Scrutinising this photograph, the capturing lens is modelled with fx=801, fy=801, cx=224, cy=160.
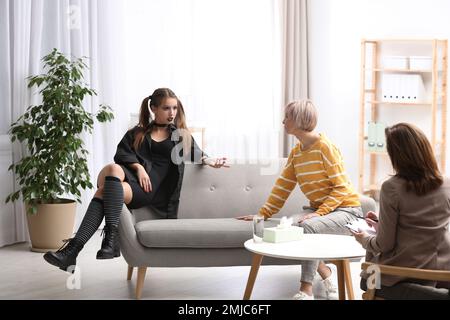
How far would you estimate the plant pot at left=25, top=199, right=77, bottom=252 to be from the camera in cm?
566

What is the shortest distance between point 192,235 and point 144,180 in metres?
0.55

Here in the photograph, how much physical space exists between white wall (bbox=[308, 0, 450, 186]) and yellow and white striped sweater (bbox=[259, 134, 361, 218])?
392 centimetres

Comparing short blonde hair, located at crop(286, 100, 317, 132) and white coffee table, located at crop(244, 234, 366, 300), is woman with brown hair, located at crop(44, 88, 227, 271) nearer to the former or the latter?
short blonde hair, located at crop(286, 100, 317, 132)

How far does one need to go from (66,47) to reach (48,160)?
3.31 ft

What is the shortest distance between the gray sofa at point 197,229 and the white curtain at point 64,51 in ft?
5.15

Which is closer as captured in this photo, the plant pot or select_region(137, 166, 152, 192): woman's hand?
select_region(137, 166, 152, 192): woman's hand

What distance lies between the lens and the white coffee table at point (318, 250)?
11.5 feet

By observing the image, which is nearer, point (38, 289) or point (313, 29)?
point (38, 289)

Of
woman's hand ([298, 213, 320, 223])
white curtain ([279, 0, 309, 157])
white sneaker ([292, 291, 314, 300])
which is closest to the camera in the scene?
white sneaker ([292, 291, 314, 300])

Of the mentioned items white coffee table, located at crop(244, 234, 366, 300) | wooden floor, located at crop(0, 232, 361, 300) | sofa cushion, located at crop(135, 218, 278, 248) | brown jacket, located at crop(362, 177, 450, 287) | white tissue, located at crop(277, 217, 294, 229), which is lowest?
wooden floor, located at crop(0, 232, 361, 300)

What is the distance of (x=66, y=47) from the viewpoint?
6102mm

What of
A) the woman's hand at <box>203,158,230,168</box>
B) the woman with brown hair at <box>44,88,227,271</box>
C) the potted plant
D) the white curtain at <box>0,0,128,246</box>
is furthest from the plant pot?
the woman's hand at <box>203,158,230,168</box>
